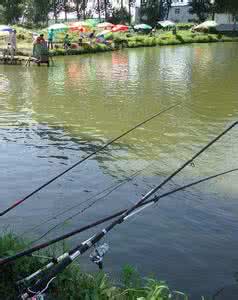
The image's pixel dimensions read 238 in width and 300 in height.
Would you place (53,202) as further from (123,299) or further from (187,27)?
(187,27)

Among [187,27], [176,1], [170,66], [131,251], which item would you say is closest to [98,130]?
[131,251]

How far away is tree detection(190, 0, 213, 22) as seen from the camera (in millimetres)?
93488

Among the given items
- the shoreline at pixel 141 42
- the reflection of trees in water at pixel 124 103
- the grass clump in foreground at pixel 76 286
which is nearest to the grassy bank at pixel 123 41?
the shoreline at pixel 141 42

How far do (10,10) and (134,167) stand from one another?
6429 centimetres

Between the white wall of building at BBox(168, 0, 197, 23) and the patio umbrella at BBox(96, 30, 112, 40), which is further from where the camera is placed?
the white wall of building at BBox(168, 0, 197, 23)

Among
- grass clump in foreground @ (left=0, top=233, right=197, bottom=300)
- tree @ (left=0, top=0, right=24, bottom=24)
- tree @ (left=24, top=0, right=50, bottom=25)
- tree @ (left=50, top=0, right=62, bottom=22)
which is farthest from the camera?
tree @ (left=50, top=0, right=62, bottom=22)

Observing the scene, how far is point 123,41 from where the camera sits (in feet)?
194

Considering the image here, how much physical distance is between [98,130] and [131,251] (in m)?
8.15

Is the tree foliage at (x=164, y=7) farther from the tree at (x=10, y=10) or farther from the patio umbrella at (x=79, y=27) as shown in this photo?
the patio umbrella at (x=79, y=27)

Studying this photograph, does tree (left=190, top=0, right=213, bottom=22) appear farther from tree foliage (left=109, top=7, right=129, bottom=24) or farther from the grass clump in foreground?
the grass clump in foreground

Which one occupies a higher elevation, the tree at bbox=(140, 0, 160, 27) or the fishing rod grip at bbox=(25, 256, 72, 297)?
the tree at bbox=(140, 0, 160, 27)

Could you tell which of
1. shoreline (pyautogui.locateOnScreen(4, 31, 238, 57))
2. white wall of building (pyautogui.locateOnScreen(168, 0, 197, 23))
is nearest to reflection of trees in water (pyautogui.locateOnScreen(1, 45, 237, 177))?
shoreline (pyautogui.locateOnScreen(4, 31, 238, 57))

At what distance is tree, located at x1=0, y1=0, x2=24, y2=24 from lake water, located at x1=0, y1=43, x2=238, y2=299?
161 feet

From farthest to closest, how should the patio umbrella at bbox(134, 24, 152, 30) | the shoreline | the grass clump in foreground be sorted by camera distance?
the patio umbrella at bbox(134, 24, 152, 30) < the shoreline < the grass clump in foreground
